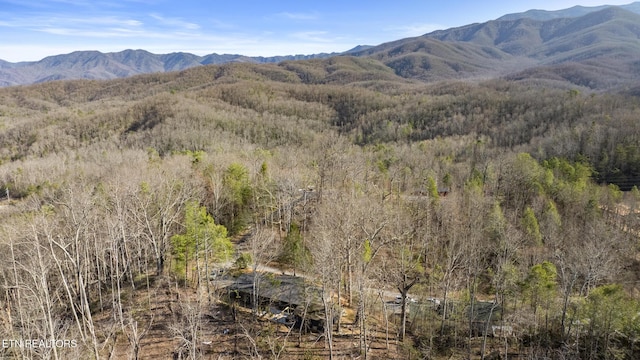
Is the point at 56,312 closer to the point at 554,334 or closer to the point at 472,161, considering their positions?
the point at 554,334

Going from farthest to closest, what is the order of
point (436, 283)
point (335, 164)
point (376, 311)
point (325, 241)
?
point (335, 164) → point (436, 283) → point (376, 311) → point (325, 241)

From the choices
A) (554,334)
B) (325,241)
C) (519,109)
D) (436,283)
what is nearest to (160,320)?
(325,241)

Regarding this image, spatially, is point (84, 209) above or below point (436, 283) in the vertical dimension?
above

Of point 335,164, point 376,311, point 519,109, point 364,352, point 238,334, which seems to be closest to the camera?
point 364,352

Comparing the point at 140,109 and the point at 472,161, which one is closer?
the point at 472,161

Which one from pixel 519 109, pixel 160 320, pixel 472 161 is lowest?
pixel 160 320

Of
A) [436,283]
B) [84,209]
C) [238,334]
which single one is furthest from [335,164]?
[84,209]

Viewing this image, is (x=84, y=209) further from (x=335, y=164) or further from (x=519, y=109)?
(x=519, y=109)
